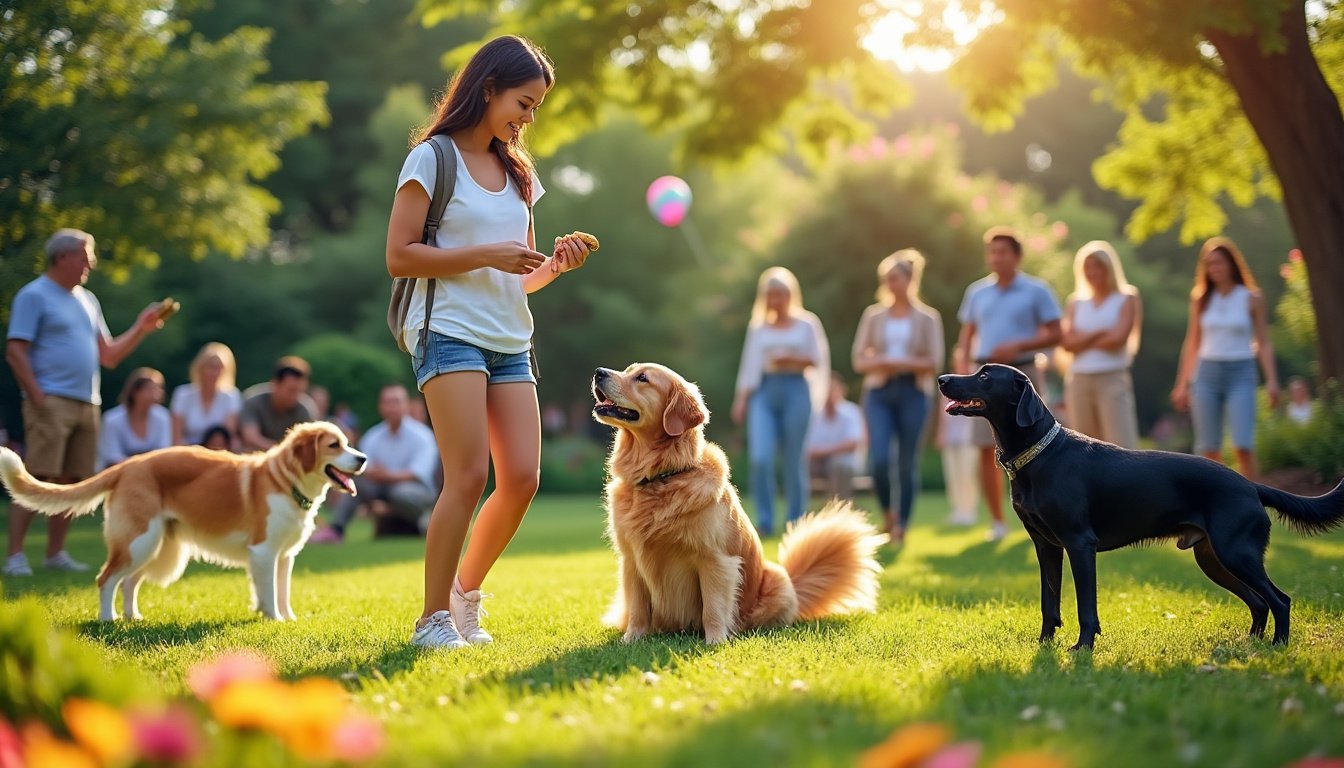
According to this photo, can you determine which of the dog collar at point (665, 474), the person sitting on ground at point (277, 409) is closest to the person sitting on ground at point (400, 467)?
the person sitting on ground at point (277, 409)

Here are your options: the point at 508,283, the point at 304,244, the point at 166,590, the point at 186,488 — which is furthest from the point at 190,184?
the point at 304,244

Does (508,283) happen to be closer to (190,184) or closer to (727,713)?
(727,713)

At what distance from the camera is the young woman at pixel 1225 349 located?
31.0 feet

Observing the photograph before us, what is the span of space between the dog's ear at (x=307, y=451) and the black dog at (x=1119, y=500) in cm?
367

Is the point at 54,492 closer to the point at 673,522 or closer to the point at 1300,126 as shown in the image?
the point at 673,522

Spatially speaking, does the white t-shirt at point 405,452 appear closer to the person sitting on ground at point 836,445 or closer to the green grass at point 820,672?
the person sitting on ground at point 836,445

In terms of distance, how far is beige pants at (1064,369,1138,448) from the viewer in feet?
31.0

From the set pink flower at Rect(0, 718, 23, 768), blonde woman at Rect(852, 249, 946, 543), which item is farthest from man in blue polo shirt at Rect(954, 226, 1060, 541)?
pink flower at Rect(0, 718, 23, 768)

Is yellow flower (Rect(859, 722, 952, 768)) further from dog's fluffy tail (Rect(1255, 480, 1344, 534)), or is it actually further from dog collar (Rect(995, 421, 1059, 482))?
dog's fluffy tail (Rect(1255, 480, 1344, 534))

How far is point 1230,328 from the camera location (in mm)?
9445

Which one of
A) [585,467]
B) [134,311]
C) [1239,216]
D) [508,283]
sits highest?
[1239,216]

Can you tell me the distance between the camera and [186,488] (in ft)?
20.9

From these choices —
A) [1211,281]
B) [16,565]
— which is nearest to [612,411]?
[16,565]

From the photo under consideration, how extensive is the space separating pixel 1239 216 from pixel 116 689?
4417cm
